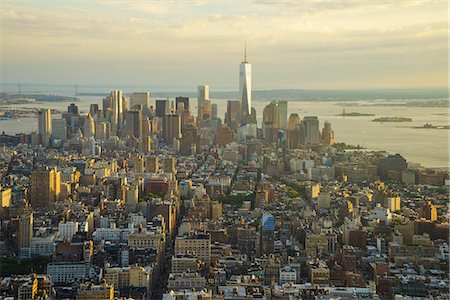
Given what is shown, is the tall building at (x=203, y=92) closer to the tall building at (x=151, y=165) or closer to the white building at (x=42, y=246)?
the tall building at (x=151, y=165)

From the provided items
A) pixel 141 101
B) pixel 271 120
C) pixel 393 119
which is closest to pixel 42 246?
pixel 393 119

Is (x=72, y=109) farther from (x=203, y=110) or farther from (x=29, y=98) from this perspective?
(x=29, y=98)

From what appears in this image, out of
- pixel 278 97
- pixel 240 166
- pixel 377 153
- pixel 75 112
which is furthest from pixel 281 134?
pixel 75 112

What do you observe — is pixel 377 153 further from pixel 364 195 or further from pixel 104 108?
pixel 104 108

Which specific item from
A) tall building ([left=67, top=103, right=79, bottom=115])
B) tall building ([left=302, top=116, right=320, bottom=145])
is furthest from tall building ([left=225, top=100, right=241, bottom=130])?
tall building ([left=67, top=103, right=79, bottom=115])

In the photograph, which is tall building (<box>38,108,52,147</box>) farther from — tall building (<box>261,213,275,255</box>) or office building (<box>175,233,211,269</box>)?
office building (<box>175,233,211,269</box>)

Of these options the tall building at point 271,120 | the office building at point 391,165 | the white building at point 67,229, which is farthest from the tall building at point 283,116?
the white building at point 67,229
